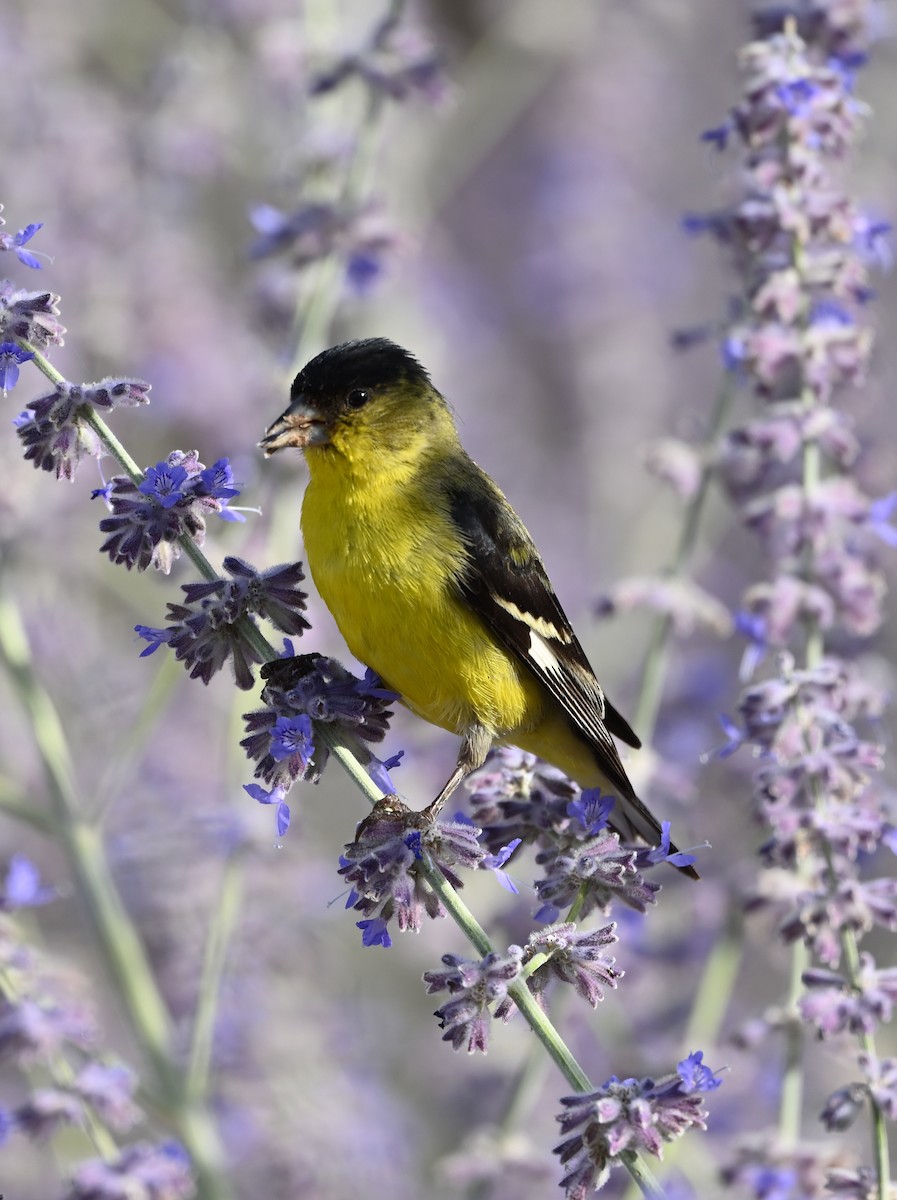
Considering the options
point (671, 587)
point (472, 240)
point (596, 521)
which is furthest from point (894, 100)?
point (472, 240)

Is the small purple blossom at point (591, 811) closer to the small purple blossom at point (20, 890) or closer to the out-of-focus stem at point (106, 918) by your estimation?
the small purple blossom at point (20, 890)

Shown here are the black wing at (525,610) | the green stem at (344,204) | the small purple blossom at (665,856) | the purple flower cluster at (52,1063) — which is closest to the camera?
the small purple blossom at (665,856)

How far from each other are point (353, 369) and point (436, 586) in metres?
0.64

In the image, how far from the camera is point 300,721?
8.40ft

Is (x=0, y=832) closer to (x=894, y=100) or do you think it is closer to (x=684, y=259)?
(x=894, y=100)

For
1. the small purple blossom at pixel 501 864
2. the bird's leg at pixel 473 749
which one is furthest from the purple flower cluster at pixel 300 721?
the bird's leg at pixel 473 749

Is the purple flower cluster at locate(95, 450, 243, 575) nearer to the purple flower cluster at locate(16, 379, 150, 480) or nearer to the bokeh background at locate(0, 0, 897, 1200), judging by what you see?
the purple flower cluster at locate(16, 379, 150, 480)

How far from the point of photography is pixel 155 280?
6496 millimetres

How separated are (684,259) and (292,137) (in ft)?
15.3

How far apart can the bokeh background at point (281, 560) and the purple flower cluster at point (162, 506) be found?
45 centimetres

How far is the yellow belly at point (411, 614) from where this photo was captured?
10.5ft

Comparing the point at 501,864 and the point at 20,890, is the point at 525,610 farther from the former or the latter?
the point at 20,890

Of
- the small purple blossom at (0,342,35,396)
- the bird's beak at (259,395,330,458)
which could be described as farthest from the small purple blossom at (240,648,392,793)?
the bird's beak at (259,395,330,458)

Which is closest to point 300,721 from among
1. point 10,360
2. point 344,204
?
point 10,360
